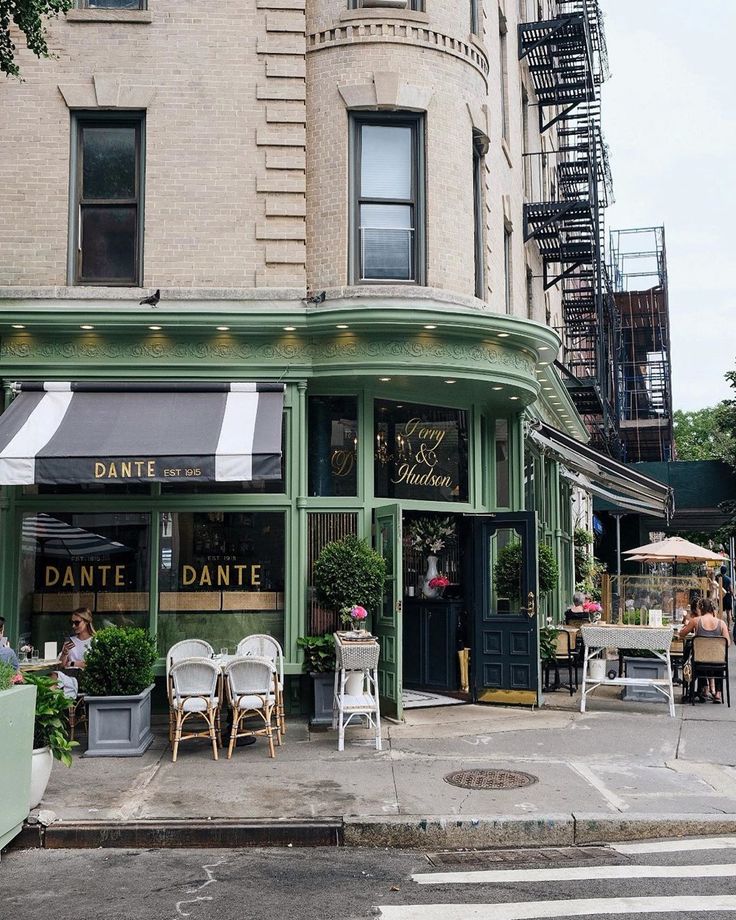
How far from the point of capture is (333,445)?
13.5 m

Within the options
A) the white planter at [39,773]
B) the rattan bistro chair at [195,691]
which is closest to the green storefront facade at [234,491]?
the rattan bistro chair at [195,691]

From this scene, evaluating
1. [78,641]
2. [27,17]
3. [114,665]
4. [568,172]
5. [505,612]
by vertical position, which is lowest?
[114,665]

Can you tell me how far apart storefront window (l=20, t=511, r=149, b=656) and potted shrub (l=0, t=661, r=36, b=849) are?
548 centimetres

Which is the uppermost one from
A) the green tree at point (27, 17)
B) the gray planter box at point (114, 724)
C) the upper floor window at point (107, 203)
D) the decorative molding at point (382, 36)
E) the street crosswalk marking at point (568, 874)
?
the decorative molding at point (382, 36)

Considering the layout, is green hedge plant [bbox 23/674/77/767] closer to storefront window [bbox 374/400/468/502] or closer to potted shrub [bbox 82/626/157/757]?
potted shrub [bbox 82/626/157/757]

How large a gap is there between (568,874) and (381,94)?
33.8 feet

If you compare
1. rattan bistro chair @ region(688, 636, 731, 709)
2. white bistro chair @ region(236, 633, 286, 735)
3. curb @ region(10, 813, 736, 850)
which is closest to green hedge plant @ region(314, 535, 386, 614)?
white bistro chair @ region(236, 633, 286, 735)

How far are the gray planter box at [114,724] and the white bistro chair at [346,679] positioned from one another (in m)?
2.21

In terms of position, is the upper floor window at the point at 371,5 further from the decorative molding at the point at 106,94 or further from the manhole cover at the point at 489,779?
the manhole cover at the point at 489,779

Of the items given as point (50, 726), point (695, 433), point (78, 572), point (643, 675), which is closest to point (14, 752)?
point (50, 726)

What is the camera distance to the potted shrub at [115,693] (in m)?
10.8

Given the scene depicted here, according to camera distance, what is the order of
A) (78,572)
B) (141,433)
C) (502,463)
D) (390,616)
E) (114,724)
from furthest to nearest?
(502,463) < (78,572) < (390,616) < (141,433) < (114,724)

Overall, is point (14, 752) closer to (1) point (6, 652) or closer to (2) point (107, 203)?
(1) point (6, 652)

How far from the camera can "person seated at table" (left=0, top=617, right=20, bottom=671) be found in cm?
1040
